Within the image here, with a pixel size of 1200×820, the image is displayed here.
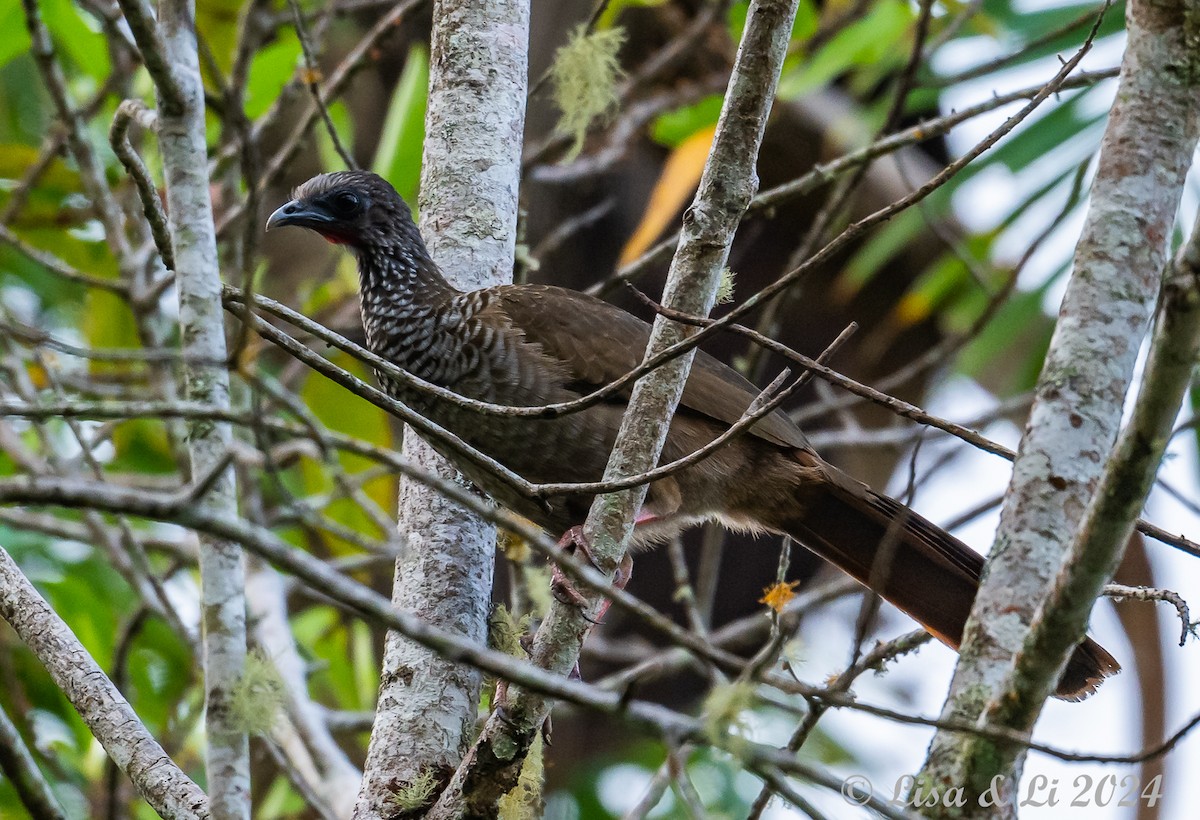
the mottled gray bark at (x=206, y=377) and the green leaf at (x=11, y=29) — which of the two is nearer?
the mottled gray bark at (x=206, y=377)

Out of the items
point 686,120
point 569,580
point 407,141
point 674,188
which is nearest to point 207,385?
point 569,580

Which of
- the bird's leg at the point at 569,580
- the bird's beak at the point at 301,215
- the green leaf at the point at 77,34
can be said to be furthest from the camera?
the green leaf at the point at 77,34

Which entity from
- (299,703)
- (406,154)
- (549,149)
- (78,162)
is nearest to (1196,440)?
(549,149)

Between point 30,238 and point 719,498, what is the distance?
359 centimetres

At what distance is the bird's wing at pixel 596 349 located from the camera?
3.43 metres

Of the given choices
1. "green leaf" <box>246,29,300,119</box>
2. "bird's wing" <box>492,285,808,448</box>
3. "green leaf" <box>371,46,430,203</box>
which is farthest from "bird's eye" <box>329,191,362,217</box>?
"green leaf" <box>246,29,300,119</box>

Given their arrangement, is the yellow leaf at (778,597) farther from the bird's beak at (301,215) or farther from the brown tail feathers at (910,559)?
the bird's beak at (301,215)

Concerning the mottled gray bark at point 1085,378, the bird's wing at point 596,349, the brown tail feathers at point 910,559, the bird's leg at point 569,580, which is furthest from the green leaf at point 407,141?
the mottled gray bark at point 1085,378

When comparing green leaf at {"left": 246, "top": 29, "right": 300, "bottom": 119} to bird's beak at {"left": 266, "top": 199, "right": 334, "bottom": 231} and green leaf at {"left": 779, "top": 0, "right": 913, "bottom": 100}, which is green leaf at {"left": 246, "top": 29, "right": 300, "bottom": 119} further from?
green leaf at {"left": 779, "top": 0, "right": 913, "bottom": 100}

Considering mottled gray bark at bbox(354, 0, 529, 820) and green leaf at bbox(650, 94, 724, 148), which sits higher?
green leaf at bbox(650, 94, 724, 148)

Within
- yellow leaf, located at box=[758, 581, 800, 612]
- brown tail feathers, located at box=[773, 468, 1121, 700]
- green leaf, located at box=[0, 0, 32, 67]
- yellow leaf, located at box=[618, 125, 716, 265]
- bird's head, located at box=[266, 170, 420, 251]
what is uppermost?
yellow leaf, located at box=[618, 125, 716, 265]

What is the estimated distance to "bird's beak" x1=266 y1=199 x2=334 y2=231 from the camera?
3.67 metres

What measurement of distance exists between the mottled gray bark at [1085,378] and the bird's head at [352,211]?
2.21 metres

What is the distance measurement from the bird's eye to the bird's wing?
24.4 inches
